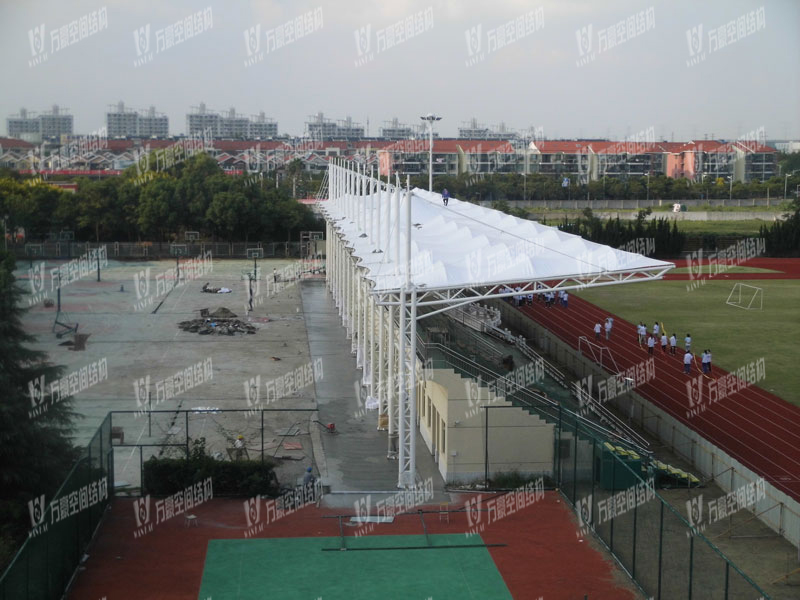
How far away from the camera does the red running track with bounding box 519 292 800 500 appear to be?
24641 mm

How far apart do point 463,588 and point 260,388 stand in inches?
608

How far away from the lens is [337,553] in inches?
753

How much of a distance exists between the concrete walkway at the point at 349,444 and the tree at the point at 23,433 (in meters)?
6.18

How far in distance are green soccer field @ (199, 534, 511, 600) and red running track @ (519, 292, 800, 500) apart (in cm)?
849

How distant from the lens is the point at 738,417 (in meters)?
28.5

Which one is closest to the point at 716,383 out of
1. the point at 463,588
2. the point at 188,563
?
the point at 463,588

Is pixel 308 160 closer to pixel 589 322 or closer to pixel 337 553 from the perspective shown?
pixel 589 322

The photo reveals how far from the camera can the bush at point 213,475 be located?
22062 mm

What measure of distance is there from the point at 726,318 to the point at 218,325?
79.1 feet
